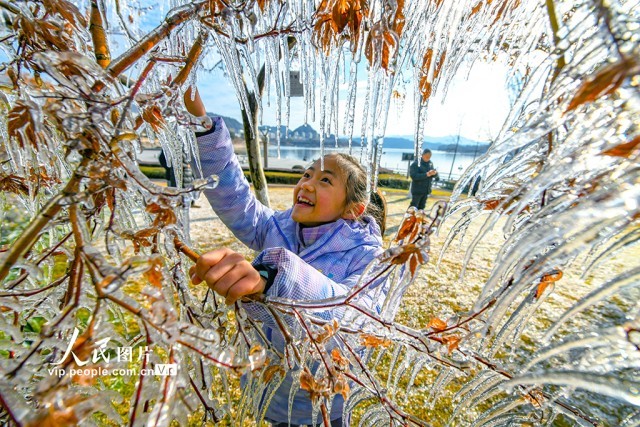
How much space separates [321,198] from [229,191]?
1.80ft

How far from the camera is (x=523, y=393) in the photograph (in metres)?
0.71

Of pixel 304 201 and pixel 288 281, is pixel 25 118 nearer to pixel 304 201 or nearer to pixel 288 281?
pixel 288 281

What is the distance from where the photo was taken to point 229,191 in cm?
176

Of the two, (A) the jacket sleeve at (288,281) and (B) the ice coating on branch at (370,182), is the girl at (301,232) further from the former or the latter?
(B) the ice coating on branch at (370,182)

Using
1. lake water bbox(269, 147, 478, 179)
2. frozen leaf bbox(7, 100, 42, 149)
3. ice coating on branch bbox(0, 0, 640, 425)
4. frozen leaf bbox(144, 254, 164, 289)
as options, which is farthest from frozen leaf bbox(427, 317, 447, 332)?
frozen leaf bbox(7, 100, 42, 149)

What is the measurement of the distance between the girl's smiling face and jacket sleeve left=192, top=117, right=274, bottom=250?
0.29 m

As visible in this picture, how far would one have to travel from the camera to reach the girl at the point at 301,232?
36.4 inches

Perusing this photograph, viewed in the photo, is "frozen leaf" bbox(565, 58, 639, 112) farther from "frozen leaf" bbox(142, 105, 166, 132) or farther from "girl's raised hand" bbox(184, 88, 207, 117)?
"girl's raised hand" bbox(184, 88, 207, 117)

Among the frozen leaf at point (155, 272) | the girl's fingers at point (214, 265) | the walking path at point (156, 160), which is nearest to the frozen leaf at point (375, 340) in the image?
the girl's fingers at point (214, 265)

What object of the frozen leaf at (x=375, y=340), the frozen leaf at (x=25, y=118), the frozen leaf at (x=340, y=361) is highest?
the frozen leaf at (x=25, y=118)

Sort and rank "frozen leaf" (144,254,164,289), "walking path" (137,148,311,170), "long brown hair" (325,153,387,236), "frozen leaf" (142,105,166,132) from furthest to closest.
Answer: "long brown hair" (325,153,387,236) < "walking path" (137,148,311,170) < "frozen leaf" (142,105,166,132) < "frozen leaf" (144,254,164,289)

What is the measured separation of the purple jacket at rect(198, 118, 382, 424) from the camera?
4.89 ft

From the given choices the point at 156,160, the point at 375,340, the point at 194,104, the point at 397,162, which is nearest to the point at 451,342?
the point at 375,340

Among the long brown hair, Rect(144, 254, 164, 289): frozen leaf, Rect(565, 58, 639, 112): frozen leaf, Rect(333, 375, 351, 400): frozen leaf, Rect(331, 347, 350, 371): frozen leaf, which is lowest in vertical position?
Rect(331, 347, 350, 371): frozen leaf
